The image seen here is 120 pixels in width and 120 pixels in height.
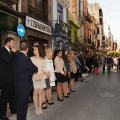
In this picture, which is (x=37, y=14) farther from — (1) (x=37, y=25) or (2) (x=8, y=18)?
(2) (x=8, y=18)

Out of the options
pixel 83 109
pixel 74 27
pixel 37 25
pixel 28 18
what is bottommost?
pixel 83 109

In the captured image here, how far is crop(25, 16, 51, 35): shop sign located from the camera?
1480cm

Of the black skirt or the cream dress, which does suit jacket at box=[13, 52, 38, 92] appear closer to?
the cream dress

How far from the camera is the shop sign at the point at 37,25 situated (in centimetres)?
1480

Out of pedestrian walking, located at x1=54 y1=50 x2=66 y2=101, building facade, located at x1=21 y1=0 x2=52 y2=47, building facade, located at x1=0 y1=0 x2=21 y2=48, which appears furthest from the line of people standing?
building facade, located at x1=21 y1=0 x2=52 y2=47

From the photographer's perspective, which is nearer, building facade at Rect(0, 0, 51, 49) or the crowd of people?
the crowd of people

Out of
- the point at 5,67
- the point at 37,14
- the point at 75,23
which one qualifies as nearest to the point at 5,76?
the point at 5,67

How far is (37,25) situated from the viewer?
53.6ft

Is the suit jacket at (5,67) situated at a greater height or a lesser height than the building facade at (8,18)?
lesser

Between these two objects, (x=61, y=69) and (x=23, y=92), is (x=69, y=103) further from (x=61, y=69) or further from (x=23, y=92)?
(x=23, y=92)

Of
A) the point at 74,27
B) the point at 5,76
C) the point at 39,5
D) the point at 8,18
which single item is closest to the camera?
the point at 5,76

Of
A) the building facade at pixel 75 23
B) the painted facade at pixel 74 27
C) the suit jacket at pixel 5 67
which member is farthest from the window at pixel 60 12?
the suit jacket at pixel 5 67

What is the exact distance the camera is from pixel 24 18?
46.8 ft

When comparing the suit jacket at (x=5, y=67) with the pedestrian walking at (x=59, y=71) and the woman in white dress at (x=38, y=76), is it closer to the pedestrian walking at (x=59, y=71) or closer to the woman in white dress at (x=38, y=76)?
the woman in white dress at (x=38, y=76)
